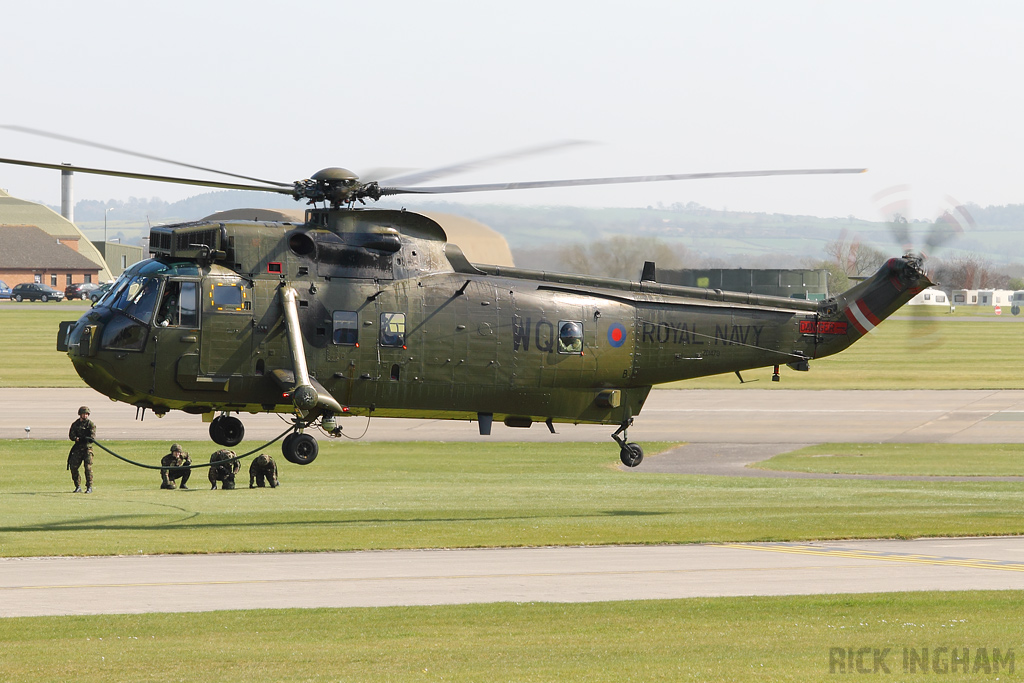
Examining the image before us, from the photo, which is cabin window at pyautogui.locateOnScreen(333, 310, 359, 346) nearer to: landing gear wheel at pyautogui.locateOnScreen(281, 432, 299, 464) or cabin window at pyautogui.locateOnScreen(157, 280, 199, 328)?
landing gear wheel at pyautogui.locateOnScreen(281, 432, 299, 464)

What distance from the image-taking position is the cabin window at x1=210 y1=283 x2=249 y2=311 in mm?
23406

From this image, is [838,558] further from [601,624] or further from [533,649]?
[533,649]

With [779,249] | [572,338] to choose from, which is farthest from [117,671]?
[779,249]

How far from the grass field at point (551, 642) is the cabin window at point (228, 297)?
7.32 metres

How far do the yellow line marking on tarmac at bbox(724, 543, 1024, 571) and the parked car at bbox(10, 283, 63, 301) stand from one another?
390 feet

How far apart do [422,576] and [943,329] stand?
4462 inches

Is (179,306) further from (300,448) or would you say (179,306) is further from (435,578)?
(435,578)

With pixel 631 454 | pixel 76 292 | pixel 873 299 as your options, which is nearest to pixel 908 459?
pixel 873 299

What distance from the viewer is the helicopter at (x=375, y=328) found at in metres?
23.0

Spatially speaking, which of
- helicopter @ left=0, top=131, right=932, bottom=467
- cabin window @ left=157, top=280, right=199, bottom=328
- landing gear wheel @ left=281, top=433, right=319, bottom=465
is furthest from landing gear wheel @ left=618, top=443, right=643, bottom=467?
cabin window @ left=157, top=280, right=199, bottom=328

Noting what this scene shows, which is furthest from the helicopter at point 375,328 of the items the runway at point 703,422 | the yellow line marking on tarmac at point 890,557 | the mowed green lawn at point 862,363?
the mowed green lawn at point 862,363

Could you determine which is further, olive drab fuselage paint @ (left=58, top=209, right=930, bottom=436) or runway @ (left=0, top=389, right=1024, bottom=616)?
olive drab fuselage paint @ (left=58, top=209, right=930, bottom=436)

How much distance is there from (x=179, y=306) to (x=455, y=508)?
1101 centimetres

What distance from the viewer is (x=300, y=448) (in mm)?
22766
